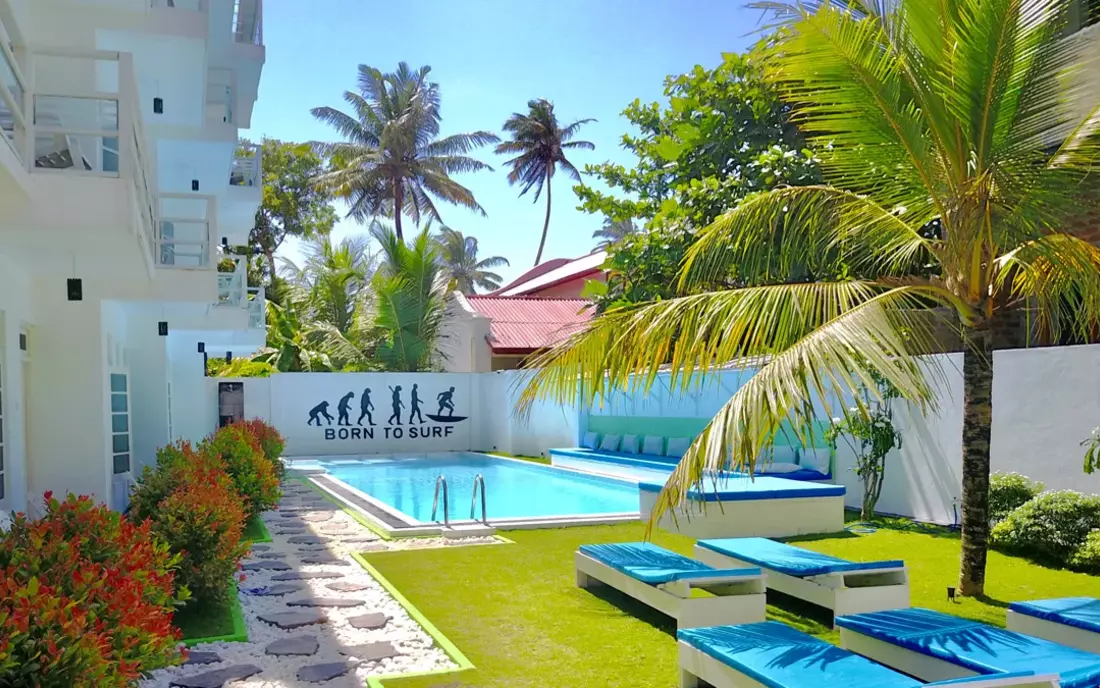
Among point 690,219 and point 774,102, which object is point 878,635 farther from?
point 774,102

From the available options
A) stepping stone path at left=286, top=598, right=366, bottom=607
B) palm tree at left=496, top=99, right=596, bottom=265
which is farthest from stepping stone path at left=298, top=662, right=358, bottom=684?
palm tree at left=496, top=99, right=596, bottom=265

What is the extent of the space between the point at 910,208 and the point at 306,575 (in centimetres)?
630

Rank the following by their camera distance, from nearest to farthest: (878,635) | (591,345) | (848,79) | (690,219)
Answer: (878,635)
(848,79)
(591,345)
(690,219)

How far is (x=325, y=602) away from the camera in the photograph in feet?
24.7

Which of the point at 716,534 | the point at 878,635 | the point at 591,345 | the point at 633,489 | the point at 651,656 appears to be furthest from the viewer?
→ the point at 633,489

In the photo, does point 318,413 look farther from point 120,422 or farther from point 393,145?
point 393,145

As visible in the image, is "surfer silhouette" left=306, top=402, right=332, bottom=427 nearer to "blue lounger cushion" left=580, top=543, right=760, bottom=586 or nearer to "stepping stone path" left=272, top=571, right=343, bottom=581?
"stepping stone path" left=272, top=571, right=343, bottom=581

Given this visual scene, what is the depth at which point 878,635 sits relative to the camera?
539cm

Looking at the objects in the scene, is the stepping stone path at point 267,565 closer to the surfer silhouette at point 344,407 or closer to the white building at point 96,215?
the white building at point 96,215

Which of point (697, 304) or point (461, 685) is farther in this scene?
point (697, 304)

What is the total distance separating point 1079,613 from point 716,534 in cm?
544

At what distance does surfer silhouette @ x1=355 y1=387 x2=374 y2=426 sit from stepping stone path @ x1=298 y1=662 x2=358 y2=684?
19.6 m

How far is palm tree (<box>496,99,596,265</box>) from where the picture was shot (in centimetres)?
4584

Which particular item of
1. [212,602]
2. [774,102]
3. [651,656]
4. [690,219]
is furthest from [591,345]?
[774,102]
